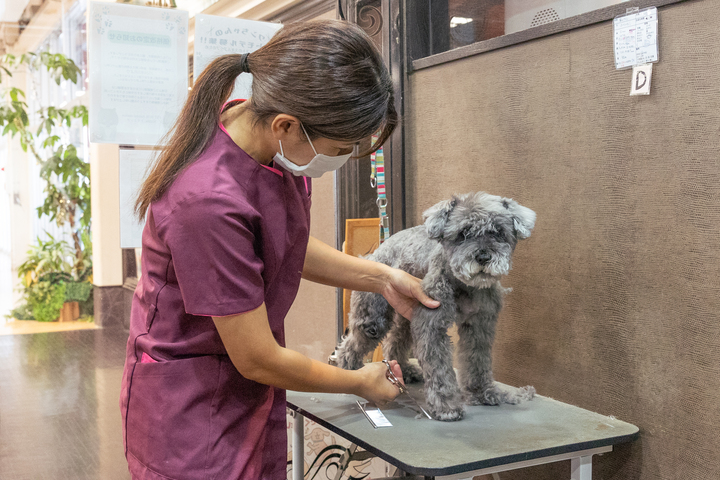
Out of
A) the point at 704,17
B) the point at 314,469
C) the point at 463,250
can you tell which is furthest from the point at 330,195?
the point at 704,17

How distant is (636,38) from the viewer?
1370 mm

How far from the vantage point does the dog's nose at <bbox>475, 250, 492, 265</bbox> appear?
1.26m

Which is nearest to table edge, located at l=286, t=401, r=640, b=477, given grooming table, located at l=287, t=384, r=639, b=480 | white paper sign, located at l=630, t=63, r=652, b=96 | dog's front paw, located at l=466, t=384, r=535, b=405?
grooming table, located at l=287, t=384, r=639, b=480

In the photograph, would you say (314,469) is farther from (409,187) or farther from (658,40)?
(658,40)

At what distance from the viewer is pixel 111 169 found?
2135 millimetres

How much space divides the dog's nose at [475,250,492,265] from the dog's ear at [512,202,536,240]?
0.10 meters

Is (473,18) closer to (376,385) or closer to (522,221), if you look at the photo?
(522,221)

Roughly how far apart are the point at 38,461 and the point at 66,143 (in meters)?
1.36

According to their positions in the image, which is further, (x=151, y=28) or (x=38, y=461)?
(x=38, y=461)

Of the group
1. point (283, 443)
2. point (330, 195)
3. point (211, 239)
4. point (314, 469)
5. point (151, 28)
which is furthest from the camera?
point (330, 195)

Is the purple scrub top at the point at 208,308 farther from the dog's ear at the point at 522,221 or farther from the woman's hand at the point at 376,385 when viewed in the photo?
the dog's ear at the point at 522,221

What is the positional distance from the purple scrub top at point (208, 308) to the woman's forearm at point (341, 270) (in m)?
0.24

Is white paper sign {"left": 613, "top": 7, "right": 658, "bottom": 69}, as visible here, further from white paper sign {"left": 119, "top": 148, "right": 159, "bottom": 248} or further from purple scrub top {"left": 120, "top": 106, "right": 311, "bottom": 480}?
white paper sign {"left": 119, "top": 148, "right": 159, "bottom": 248}

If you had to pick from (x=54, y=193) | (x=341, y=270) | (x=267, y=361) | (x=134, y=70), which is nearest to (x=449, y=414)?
(x=341, y=270)
